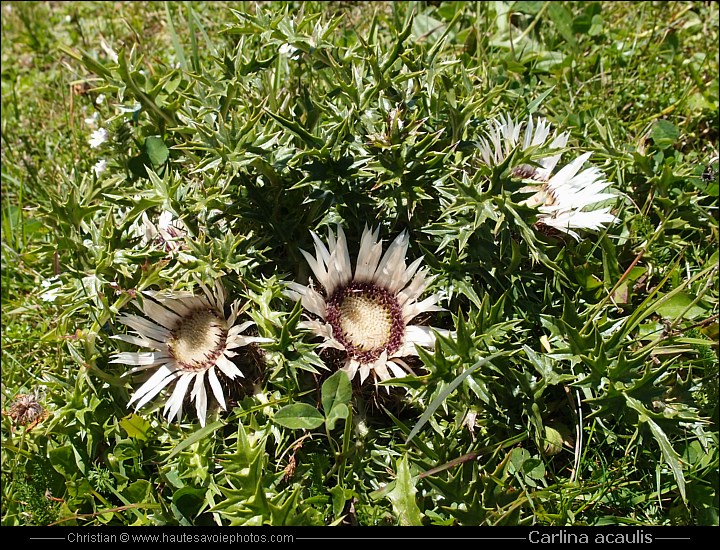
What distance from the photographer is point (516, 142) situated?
2062 millimetres

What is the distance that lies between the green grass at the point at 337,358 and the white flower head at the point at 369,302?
0.23 feet

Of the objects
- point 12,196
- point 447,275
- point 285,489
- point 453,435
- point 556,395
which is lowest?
point 285,489

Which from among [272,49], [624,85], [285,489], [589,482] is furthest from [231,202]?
[624,85]

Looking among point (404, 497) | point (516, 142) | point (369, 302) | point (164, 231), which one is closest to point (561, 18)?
point (516, 142)

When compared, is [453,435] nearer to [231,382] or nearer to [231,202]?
[231,382]

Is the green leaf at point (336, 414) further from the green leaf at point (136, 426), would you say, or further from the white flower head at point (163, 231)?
the white flower head at point (163, 231)

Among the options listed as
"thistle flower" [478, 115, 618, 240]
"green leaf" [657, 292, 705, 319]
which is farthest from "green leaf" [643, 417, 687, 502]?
"thistle flower" [478, 115, 618, 240]

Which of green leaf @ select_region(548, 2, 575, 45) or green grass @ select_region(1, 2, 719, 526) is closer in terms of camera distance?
green grass @ select_region(1, 2, 719, 526)

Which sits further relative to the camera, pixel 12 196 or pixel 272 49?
pixel 12 196

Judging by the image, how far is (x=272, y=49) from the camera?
1.98m

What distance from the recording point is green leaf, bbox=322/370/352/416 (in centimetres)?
175

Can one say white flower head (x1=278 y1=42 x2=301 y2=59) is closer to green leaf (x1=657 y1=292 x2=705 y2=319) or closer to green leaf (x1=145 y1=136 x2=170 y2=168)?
green leaf (x1=145 y1=136 x2=170 y2=168)

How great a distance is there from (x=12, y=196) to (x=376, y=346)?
175cm

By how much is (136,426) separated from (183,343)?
0.84 ft
